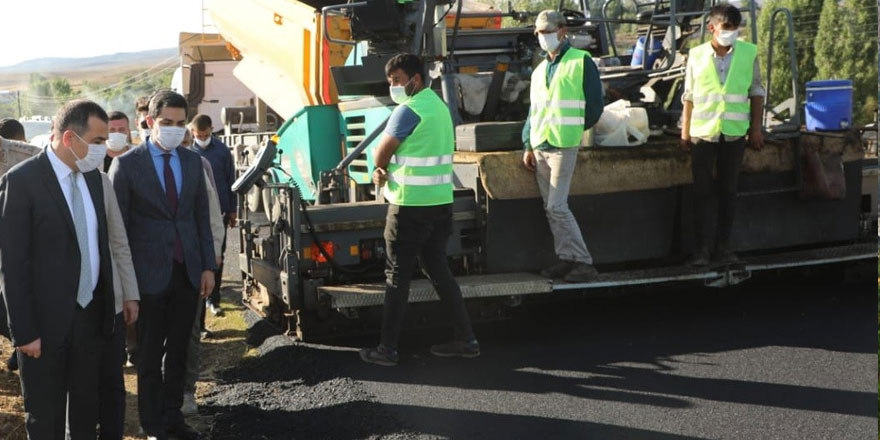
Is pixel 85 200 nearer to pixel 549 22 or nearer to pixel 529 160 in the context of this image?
pixel 529 160

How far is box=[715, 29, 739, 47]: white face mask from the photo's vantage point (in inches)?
267

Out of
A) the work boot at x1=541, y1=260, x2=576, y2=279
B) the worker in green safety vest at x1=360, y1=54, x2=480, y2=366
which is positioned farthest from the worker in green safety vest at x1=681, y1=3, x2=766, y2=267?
the worker in green safety vest at x1=360, y1=54, x2=480, y2=366

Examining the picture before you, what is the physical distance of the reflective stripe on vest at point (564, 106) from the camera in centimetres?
648

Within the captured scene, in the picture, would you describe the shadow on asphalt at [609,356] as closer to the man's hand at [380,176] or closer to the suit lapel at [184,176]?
the man's hand at [380,176]

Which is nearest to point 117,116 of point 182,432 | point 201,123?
point 201,123

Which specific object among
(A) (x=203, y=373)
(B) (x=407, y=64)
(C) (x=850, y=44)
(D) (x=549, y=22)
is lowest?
(A) (x=203, y=373)

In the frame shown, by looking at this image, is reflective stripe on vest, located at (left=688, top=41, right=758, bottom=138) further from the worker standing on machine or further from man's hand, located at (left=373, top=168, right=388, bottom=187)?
man's hand, located at (left=373, top=168, right=388, bottom=187)

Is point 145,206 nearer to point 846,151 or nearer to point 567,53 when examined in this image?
point 567,53

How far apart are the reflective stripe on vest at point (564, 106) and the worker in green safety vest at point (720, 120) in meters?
0.92

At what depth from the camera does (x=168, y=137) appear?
15.9 ft

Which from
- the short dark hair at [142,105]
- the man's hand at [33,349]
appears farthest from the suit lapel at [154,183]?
the short dark hair at [142,105]

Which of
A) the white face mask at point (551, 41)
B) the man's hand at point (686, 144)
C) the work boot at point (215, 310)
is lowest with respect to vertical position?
the work boot at point (215, 310)

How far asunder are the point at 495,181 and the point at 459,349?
3.70 feet

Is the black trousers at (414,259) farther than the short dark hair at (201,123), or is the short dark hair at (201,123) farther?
the short dark hair at (201,123)
